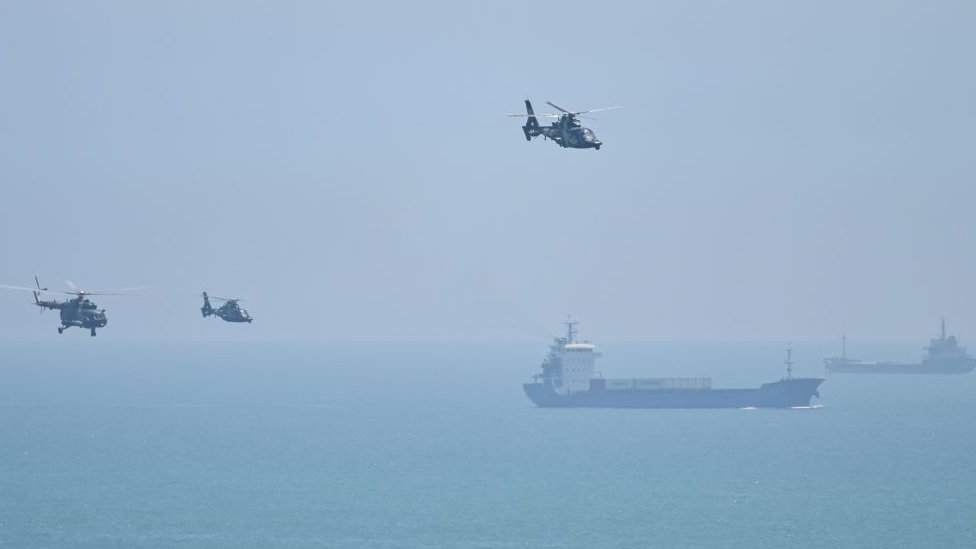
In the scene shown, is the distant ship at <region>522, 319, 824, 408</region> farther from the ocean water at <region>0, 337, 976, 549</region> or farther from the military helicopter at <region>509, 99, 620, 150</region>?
the military helicopter at <region>509, 99, 620, 150</region>

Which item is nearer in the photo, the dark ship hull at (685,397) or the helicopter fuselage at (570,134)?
the helicopter fuselage at (570,134)

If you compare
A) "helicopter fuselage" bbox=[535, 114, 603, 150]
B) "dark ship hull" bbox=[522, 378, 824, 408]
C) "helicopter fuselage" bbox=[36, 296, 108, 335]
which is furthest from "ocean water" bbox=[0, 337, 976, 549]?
"helicopter fuselage" bbox=[535, 114, 603, 150]

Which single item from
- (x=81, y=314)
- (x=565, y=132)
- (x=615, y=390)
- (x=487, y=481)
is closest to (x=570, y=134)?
(x=565, y=132)

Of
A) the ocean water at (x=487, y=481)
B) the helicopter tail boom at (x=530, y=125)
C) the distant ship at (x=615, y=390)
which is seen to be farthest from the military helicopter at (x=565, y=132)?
the distant ship at (x=615, y=390)

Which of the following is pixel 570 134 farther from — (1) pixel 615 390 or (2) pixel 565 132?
(1) pixel 615 390

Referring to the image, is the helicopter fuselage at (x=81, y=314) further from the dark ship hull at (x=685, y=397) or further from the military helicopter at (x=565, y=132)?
the dark ship hull at (x=685, y=397)

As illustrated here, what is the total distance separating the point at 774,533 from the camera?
311ft

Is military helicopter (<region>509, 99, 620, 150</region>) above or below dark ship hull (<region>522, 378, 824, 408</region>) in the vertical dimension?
above

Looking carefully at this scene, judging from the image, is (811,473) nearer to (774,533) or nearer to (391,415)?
(774,533)

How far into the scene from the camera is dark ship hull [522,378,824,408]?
173625 millimetres

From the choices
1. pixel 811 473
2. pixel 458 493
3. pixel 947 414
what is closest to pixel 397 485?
pixel 458 493

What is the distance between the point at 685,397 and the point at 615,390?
8.89 metres

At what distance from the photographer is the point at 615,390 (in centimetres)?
17388

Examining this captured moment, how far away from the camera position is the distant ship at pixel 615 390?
17262 cm
